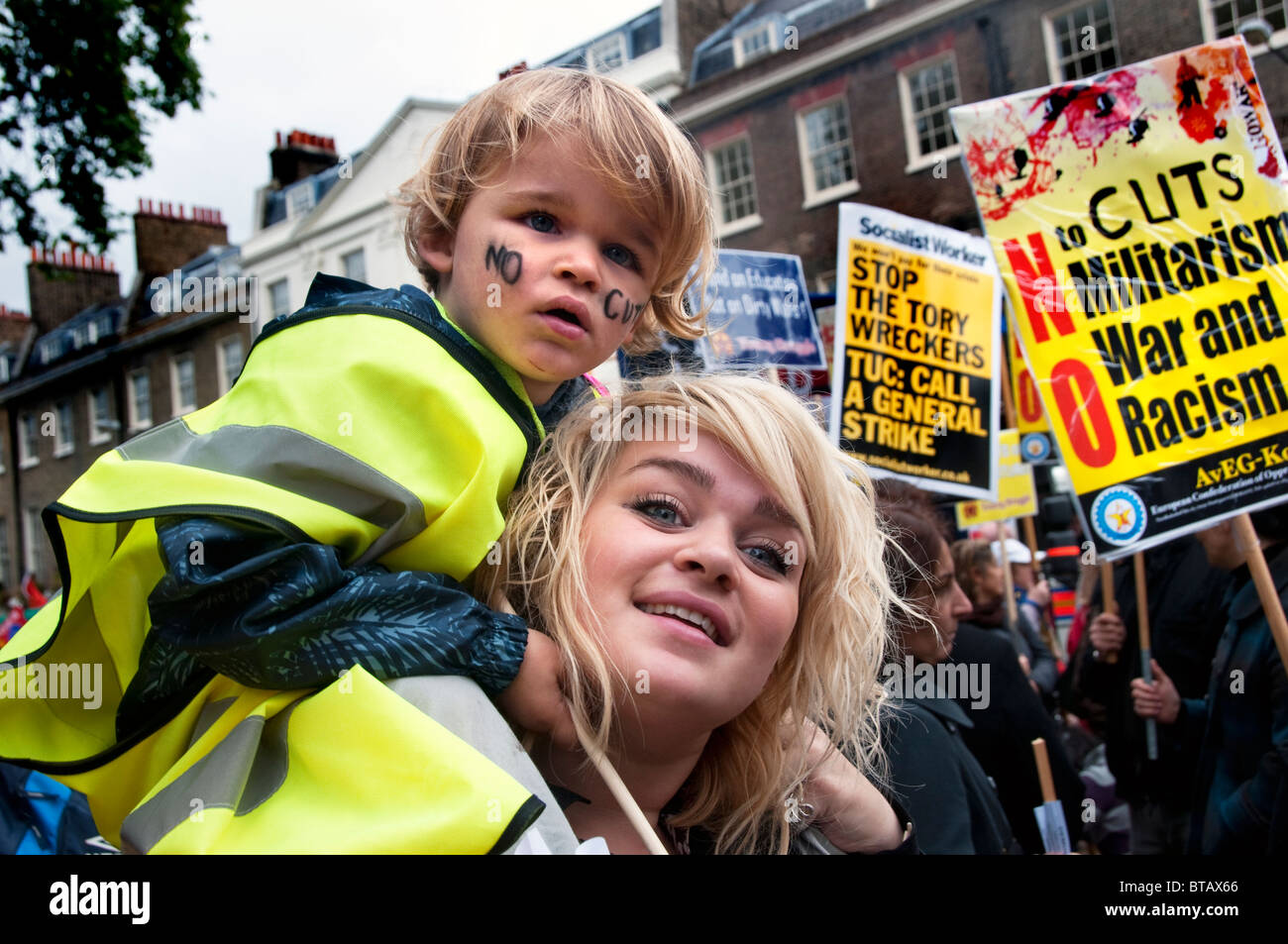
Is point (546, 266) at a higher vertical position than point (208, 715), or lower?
higher

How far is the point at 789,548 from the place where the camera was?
148 centimetres

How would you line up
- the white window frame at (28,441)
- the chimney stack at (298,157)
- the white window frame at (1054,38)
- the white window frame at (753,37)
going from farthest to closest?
1. the white window frame at (1054,38)
2. the white window frame at (753,37)
3. the white window frame at (28,441)
4. the chimney stack at (298,157)

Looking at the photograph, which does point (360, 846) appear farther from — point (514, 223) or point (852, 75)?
point (852, 75)

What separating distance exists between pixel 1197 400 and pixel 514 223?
2537 millimetres

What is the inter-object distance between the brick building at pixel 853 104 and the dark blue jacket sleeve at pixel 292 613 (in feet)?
33.8

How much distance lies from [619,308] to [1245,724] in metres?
2.66

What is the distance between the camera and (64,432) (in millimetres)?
2229

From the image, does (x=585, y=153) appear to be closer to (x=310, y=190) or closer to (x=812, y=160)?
(x=310, y=190)

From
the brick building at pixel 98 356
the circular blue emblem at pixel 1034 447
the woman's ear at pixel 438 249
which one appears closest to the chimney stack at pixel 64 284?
the brick building at pixel 98 356

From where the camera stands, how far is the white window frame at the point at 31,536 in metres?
2.37

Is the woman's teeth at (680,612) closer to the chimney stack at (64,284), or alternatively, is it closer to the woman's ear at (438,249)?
the woman's ear at (438,249)

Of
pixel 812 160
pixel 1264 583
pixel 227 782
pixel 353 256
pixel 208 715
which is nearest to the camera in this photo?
pixel 227 782

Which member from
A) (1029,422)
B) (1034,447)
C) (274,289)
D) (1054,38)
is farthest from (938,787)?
(1054,38)
